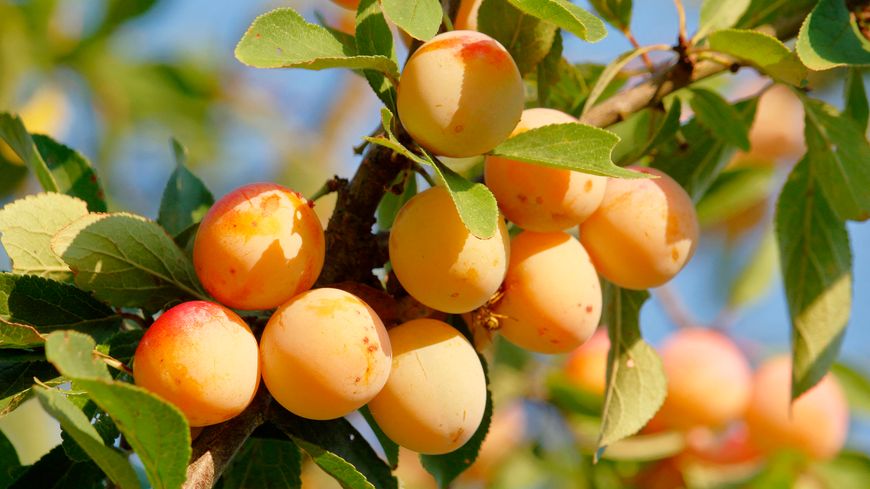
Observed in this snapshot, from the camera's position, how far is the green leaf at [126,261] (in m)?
0.82

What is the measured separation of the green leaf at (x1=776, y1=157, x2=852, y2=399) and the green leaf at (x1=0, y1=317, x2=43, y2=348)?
874 mm

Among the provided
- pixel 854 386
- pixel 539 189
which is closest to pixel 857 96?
pixel 539 189

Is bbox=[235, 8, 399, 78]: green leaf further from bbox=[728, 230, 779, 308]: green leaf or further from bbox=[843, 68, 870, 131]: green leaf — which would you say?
bbox=[728, 230, 779, 308]: green leaf

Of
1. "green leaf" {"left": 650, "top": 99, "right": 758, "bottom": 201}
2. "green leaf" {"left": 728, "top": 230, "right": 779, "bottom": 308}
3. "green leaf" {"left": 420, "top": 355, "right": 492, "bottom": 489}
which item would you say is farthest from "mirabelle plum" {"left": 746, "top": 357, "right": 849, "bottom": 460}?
"green leaf" {"left": 420, "top": 355, "right": 492, "bottom": 489}

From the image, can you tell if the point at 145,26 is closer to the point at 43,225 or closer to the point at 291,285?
the point at 43,225

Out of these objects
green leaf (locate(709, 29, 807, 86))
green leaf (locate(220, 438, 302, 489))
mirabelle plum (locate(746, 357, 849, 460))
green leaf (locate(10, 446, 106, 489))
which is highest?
green leaf (locate(709, 29, 807, 86))

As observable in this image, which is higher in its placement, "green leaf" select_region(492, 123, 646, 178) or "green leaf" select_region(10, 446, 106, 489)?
"green leaf" select_region(492, 123, 646, 178)

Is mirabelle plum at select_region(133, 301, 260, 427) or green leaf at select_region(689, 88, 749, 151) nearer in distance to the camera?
mirabelle plum at select_region(133, 301, 260, 427)

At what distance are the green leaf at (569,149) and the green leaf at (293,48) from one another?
0.42 feet

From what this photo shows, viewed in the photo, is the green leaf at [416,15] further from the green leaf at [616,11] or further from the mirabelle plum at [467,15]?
the green leaf at [616,11]

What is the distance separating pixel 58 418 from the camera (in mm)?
643

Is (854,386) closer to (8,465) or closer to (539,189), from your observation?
(539,189)

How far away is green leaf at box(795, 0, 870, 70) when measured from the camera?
36.2 inches

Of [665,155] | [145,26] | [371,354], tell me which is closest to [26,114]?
[145,26]
